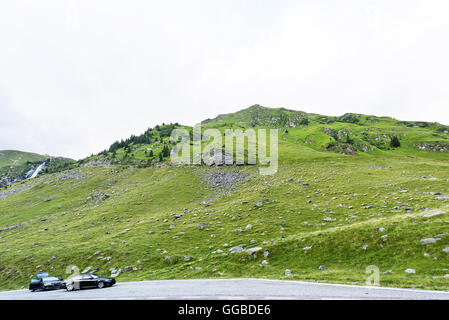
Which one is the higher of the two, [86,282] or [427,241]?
[427,241]

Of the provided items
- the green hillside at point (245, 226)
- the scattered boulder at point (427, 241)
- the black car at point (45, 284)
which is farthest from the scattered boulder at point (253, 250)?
the black car at point (45, 284)

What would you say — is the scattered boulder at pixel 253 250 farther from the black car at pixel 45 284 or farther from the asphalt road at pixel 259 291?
the black car at pixel 45 284

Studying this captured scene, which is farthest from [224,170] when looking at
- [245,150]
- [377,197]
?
[377,197]

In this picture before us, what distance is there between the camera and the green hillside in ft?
63.2

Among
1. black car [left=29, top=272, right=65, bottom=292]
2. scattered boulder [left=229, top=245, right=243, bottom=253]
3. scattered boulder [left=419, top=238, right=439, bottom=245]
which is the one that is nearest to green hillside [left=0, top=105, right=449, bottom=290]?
scattered boulder [left=419, top=238, right=439, bottom=245]

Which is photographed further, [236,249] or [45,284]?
[236,249]

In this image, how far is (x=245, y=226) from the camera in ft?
105

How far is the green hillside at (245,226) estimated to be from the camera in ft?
63.2

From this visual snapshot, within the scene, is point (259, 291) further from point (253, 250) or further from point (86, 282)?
point (86, 282)

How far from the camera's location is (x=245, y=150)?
94.0 metres

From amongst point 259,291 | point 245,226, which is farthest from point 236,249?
point 259,291

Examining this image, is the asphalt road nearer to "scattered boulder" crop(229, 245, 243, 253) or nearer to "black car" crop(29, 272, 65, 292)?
"black car" crop(29, 272, 65, 292)

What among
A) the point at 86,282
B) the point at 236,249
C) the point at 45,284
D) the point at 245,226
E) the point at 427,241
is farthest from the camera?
the point at 245,226
